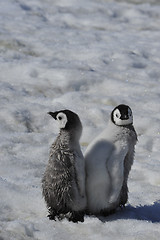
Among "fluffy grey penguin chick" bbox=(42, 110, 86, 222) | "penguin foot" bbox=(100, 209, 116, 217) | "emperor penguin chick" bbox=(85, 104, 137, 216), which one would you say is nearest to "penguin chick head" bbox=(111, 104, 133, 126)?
"emperor penguin chick" bbox=(85, 104, 137, 216)

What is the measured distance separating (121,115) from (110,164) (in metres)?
0.37

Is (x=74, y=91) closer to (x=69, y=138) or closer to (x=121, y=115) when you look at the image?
(x=121, y=115)

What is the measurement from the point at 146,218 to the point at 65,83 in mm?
3757

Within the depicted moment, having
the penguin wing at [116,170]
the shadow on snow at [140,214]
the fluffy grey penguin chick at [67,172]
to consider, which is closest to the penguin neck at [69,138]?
the fluffy grey penguin chick at [67,172]

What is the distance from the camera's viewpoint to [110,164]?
4.03 m

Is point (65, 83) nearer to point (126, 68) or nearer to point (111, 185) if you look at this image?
point (126, 68)

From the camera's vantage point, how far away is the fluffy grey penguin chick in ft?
12.8

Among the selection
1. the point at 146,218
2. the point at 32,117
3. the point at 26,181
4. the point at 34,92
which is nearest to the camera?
the point at 146,218

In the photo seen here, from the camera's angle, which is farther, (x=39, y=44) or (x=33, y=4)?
(x=33, y=4)

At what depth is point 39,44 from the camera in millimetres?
9359

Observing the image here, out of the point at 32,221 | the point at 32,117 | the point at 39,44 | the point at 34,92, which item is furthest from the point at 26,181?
the point at 39,44

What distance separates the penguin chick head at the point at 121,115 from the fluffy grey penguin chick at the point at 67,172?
0.31 meters

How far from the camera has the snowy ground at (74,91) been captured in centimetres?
414

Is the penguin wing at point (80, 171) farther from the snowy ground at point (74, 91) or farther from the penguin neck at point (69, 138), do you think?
the snowy ground at point (74, 91)
